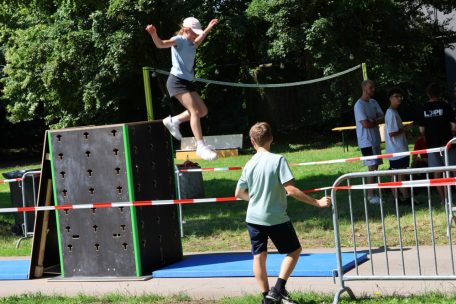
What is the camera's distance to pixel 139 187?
9336mm

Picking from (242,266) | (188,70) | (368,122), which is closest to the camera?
(188,70)

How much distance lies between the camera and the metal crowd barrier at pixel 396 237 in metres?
7.02

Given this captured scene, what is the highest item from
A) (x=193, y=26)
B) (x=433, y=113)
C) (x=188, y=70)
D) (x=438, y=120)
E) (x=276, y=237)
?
(x=193, y=26)

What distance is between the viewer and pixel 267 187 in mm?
6914

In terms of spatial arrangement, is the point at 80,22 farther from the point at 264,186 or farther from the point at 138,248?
the point at 264,186

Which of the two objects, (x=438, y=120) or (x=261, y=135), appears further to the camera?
(x=438, y=120)

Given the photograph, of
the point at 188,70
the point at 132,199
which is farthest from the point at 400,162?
the point at 188,70

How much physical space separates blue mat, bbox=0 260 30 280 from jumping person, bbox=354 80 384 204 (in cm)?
564

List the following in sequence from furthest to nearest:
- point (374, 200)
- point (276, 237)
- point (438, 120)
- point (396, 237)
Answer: point (374, 200) → point (438, 120) → point (396, 237) → point (276, 237)

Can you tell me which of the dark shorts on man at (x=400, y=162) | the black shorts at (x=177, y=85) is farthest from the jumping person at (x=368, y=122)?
the black shorts at (x=177, y=85)

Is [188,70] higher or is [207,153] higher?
[188,70]

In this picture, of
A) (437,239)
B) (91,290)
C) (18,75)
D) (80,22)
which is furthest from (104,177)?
(18,75)

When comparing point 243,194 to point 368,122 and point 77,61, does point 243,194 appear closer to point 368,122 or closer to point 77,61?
point 368,122

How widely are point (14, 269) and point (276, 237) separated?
4.62 m
